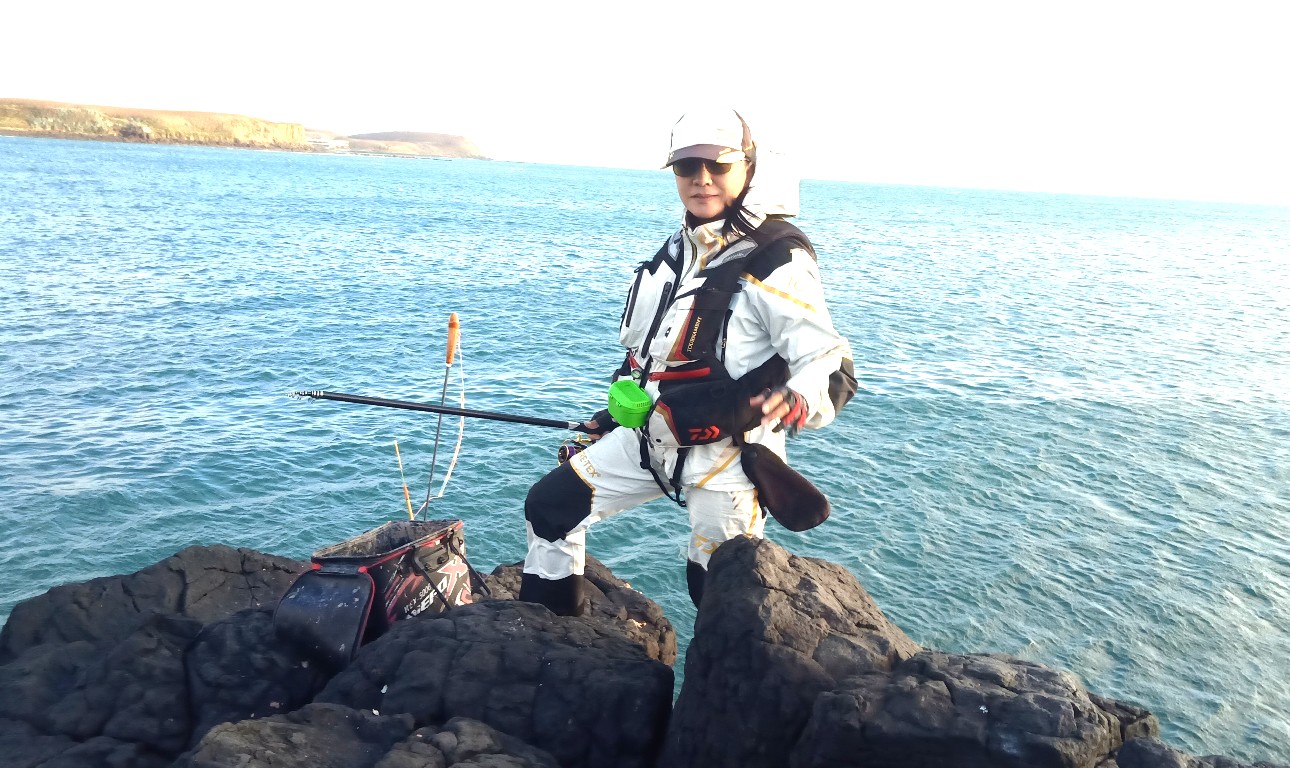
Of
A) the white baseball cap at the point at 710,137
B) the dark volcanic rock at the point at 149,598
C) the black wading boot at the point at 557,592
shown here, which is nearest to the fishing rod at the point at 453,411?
the black wading boot at the point at 557,592

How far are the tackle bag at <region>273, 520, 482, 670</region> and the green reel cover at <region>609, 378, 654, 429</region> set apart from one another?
6.26ft

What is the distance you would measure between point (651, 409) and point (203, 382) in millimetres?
15147

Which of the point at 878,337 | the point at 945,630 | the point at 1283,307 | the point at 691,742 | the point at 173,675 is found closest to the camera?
the point at 691,742

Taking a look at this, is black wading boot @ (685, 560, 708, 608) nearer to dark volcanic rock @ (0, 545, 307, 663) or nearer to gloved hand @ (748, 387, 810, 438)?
gloved hand @ (748, 387, 810, 438)

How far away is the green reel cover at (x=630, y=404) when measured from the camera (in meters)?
4.62

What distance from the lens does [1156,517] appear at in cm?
1238

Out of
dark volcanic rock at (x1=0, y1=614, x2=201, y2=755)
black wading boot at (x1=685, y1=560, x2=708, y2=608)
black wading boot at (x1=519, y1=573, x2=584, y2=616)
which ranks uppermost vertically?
black wading boot at (x1=685, y1=560, x2=708, y2=608)

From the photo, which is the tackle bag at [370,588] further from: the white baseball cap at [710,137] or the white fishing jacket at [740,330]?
the white baseball cap at [710,137]

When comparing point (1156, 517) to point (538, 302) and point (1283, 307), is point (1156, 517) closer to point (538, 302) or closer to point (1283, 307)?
point (538, 302)

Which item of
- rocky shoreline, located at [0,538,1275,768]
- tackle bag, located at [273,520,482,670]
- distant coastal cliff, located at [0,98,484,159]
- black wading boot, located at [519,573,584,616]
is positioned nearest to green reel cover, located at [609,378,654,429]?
rocky shoreline, located at [0,538,1275,768]

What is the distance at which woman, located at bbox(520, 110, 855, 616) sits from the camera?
14.3 ft

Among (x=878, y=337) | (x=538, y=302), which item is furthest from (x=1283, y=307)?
(x=538, y=302)

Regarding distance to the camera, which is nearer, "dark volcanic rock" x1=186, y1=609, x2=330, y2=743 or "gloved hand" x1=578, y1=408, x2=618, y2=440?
"dark volcanic rock" x1=186, y1=609, x2=330, y2=743

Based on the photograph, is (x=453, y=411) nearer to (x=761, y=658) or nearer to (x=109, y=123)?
(x=761, y=658)
